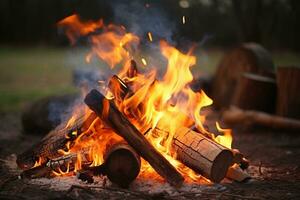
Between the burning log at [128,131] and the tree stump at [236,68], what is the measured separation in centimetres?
460

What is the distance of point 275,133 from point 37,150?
4.06 m

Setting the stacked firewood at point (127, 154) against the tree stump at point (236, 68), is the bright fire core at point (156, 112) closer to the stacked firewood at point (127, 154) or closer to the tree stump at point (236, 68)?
the stacked firewood at point (127, 154)

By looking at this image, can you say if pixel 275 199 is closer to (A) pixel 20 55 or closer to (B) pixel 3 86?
(B) pixel 3 86

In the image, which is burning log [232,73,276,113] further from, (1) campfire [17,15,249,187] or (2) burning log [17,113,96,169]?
(2) burning log [17,113,96,169]

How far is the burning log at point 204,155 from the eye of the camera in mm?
4789

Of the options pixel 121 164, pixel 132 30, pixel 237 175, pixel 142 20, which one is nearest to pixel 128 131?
pixel 121 164

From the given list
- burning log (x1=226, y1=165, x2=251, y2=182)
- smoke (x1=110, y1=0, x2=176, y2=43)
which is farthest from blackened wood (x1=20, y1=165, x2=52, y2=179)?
smoke (x1=110, y1=0, x2=176, y2=43)

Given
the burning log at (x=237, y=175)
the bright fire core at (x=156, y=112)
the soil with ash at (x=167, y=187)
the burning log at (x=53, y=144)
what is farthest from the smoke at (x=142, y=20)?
the burning log at (x=237, y=175)

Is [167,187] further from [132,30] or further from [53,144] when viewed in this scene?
[132,30]

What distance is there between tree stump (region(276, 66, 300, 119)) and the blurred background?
1.40 metres

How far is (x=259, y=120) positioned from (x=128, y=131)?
3.71m

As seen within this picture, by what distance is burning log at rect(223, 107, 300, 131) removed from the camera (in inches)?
301

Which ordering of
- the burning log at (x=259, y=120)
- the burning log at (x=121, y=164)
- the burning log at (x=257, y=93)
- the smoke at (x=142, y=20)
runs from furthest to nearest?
the burning log at (x=257, y=93) → the burning log at (x=259, y=120) → the smoke at (x=142, y=20) → the burning log at (x=121, y=164)

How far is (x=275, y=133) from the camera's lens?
7.93 meters
